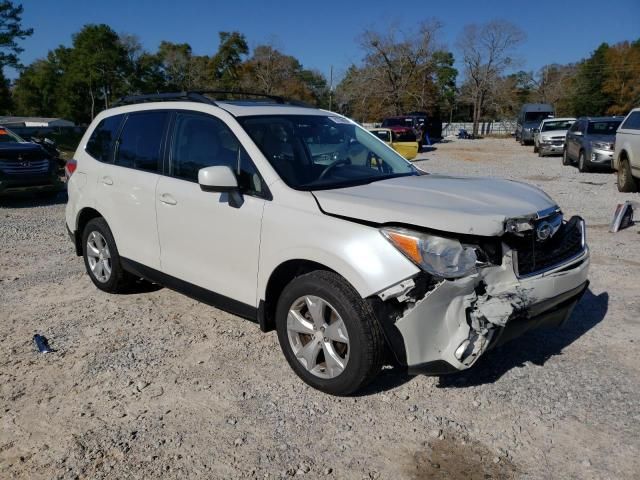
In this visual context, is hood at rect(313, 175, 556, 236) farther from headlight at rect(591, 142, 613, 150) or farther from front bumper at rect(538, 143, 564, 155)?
front bumper at rect(538, 143, 564, 155)

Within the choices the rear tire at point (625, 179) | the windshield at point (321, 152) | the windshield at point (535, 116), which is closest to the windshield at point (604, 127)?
the rear tire at point (625, 179)

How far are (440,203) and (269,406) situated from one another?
5.34 feet

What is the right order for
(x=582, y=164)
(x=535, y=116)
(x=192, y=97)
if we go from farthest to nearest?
(x=535, y=116) → (x=582, y=164) → (x=192, y=97)

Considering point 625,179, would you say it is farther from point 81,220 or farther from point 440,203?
point 81,220

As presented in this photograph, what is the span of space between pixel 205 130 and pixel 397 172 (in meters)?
1.55

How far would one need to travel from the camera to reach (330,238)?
3158mm

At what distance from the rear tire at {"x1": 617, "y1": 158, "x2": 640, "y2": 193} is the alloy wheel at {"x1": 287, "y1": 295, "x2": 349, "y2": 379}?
432 inches

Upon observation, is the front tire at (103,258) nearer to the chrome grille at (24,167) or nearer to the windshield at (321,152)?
the windshield at (321,152)

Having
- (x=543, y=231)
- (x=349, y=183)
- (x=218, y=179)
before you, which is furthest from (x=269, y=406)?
(x=543, y=231)

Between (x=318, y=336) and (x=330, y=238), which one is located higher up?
(x=330, y=238)

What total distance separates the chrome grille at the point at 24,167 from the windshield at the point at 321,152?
887 cm

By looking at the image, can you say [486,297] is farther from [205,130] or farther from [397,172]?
[205,130]

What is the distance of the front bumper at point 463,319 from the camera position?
288 cm

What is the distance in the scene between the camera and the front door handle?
13.8ft
